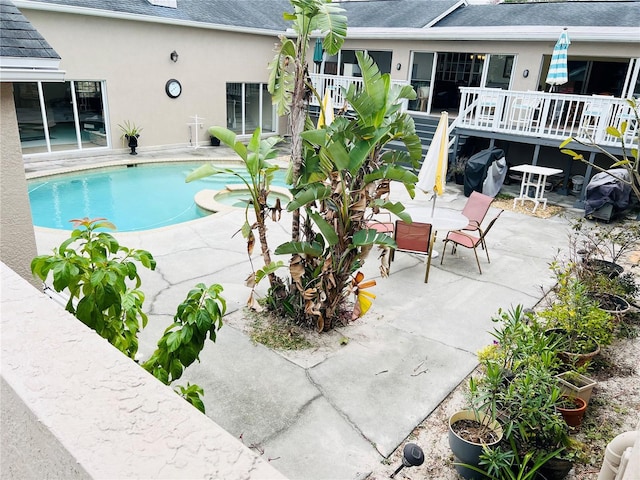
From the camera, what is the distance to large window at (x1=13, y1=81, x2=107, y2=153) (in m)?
14.1

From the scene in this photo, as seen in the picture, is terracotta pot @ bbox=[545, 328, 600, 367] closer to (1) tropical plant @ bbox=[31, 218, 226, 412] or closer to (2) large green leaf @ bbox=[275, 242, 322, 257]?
(2) large green leaf @ bbox=[275, 242, 322, 257]

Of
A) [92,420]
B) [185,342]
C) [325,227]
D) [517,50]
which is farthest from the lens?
[517,50]

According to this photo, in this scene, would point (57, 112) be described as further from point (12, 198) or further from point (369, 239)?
point (369, 239)

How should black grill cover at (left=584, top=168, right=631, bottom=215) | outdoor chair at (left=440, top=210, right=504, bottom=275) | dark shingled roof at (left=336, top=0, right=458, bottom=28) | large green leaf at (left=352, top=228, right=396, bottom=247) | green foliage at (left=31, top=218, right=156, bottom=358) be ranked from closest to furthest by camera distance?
green foliage at (left=31, top=218, right=156, bottom=358) < large green leaf at (left=352, top=228, right=396, bottom=247) < outdoor chair at (left=440, top=210, right=504, bottom=275) < black grill cover at (left=584, top=168, right=631, bottom=215) < dark shingled roof at (left=336, top=0, right=458, bottom=28)

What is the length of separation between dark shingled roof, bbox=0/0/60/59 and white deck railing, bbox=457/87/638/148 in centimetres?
1049

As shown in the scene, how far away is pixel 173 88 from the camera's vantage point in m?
15.9

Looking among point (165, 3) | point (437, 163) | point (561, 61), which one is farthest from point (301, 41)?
point (165, 3)

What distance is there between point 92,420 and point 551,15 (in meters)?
18.7

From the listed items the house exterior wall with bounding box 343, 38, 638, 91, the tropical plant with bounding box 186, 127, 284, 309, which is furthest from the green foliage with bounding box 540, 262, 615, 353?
the house exterior wall with bounding box 343, 38, 638, 91

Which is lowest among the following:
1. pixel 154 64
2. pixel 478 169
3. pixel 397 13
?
pixel 478 169

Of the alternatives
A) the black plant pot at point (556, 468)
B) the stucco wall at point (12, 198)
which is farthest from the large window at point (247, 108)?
the black plant pot at point (556, 468)

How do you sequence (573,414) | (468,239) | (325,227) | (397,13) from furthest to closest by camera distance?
(397,13) < (468,239) < (325,227) < (573,414)

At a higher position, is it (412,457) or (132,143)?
(132,143)

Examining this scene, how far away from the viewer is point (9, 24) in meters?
3.93
